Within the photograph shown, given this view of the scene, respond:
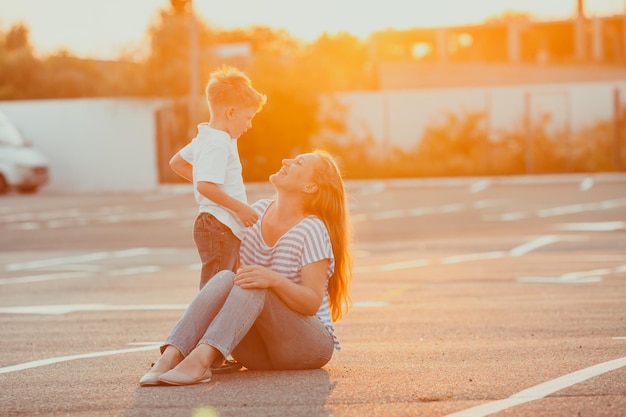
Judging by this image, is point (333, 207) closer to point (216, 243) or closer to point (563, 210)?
point (216, 243)

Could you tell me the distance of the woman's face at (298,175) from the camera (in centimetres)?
669

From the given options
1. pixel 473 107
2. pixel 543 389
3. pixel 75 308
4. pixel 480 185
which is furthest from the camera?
pixel 473 107

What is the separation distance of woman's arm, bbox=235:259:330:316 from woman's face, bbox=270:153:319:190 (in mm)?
434

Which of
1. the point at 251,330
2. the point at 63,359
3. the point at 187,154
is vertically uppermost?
the point at 187,154

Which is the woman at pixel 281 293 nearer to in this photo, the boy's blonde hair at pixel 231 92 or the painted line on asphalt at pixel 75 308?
the boy's blonde hair at pixel 231 92

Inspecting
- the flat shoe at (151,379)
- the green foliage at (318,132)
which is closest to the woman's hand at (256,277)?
the flat shoe at (151,379)

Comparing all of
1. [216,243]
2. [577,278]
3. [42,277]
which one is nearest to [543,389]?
[216,243]

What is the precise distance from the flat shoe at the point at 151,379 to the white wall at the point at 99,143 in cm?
3086

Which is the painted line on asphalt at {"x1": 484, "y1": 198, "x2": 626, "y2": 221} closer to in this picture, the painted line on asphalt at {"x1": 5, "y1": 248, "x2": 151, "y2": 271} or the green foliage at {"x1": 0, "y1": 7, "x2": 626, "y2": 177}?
the painted line on asphalt at {"x1": 5, "y1": 248, "x2": 151, "y2": 271}

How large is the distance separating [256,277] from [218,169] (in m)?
0.84


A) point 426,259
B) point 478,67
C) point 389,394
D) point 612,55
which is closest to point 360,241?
point 426,259

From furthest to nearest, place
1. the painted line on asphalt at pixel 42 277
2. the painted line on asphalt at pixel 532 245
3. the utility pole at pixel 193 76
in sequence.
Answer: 1. the utility pole at pixel 193 76
2. the painted line on asphalt at pixel 532 245
3. the painted line on asphalt at pixel 42 277

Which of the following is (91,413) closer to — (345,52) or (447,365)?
(447,365)

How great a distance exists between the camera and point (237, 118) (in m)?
7.04
